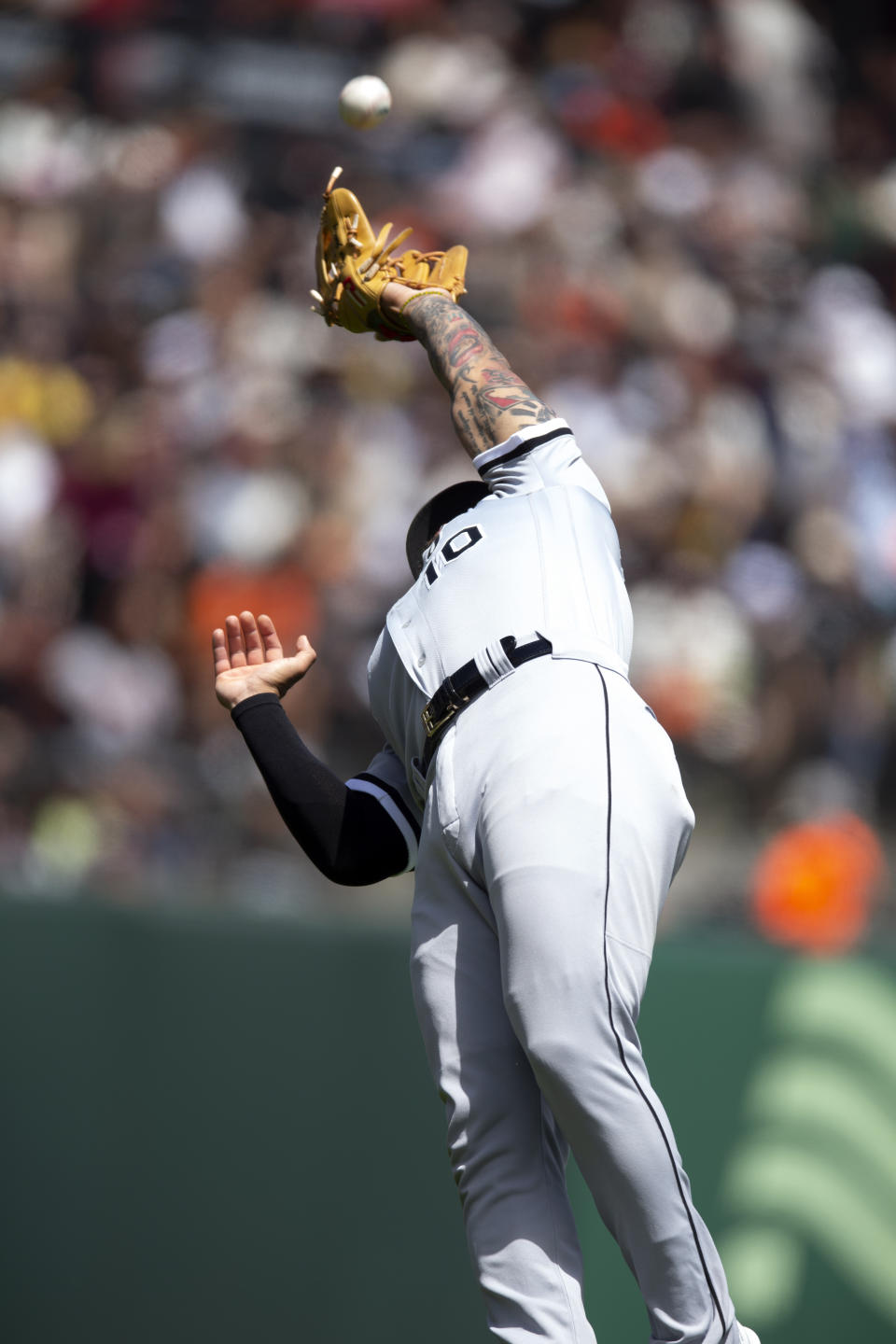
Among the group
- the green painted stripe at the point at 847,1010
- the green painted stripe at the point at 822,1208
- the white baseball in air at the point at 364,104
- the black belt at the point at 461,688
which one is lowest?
the green painted stripe at the point at 822,1208

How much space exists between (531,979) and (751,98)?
290 inches

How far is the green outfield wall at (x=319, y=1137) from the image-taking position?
364cm

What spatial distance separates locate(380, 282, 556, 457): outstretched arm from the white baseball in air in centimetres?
80

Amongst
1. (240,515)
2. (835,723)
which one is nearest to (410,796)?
(835,723)

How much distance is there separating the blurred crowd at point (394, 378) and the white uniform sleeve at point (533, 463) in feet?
6.81

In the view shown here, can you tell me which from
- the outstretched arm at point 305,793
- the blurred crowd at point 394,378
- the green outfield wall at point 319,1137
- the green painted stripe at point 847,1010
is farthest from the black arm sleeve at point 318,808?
the blurred crowd at point 394,378

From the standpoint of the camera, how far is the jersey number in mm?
2412

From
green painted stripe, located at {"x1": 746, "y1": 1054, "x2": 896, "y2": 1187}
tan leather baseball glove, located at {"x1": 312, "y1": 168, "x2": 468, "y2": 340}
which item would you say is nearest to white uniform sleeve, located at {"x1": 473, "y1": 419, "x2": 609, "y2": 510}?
tan leather baseball glove, located at {"x1": 312, "y1": 168, "x2": 468, "y2": 340}

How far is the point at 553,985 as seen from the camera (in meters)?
2.08

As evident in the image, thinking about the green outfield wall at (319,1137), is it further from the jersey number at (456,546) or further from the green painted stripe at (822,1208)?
A: the jersey number at (456,546)

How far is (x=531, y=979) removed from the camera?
210 cm

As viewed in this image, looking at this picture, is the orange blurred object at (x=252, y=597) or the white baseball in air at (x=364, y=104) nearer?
the white baseball in air at (x=364, y=104)

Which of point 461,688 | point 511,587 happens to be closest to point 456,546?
point 511,587

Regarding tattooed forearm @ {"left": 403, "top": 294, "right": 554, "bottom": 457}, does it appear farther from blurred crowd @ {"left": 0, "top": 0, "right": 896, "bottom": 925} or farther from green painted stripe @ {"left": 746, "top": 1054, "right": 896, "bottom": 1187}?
blurred crowd @ {"left": 0, "top": 0, "right": 896, "bottom": 925}
